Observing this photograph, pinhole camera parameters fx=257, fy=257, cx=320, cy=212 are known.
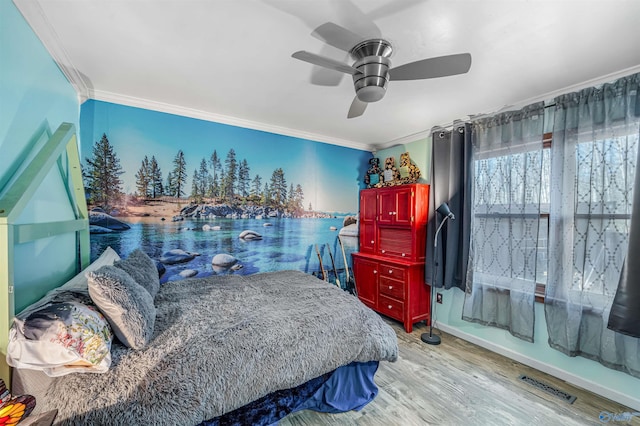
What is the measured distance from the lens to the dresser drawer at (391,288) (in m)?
3.15

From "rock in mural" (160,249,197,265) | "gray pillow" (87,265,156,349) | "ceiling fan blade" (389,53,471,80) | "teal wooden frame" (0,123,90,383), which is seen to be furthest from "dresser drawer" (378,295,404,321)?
"teal wooden frame" (0,123,90,383)

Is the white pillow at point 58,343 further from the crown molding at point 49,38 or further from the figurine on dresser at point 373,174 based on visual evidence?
the figurine on dresser at point 373,174

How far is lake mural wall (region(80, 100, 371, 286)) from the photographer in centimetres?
250

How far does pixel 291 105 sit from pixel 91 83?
1.75m

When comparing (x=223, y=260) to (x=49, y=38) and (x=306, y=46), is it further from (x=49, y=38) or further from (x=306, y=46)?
(x=306, y=46)

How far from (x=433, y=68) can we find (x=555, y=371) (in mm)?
2733

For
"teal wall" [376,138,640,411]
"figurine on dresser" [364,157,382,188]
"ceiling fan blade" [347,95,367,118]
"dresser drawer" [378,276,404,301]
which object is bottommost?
"teal wall" [376,138,640,411]

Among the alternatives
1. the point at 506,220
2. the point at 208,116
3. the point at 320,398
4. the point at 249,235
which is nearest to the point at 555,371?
the point at 506,220

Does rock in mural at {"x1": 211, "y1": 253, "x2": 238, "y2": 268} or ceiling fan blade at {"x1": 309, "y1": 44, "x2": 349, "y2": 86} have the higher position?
ceiling fan blade at {"x1": 309, "y1": 44, "x2": 349, "y2": 86}

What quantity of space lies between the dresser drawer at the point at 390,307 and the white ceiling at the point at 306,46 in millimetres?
2287

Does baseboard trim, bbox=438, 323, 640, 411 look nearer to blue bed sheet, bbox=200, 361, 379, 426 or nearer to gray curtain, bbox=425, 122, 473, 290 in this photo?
gray curtain, bbox=425, 122, 473, 290

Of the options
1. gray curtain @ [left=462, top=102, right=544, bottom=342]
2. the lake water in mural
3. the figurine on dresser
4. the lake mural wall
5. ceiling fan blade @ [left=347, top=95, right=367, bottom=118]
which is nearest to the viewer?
ceiling fan blade @ [left=347, top=95, right=367, bottom=118]

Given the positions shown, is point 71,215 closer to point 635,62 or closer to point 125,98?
point 125,98

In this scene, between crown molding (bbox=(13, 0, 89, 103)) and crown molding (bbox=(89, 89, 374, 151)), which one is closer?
crown molding (bbox=(13, 0, 89, 103))
